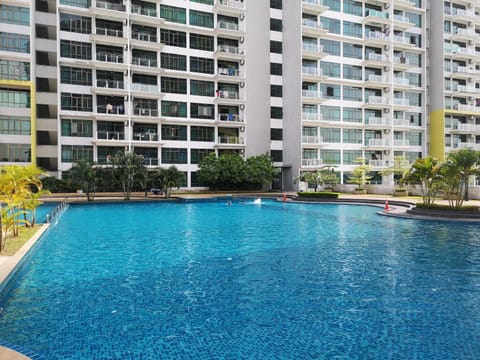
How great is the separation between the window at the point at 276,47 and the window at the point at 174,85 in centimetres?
1239

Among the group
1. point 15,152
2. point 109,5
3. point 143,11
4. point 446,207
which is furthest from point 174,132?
point 446,207

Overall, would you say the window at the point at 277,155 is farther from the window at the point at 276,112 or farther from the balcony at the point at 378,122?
the balcony at the point at 378,122

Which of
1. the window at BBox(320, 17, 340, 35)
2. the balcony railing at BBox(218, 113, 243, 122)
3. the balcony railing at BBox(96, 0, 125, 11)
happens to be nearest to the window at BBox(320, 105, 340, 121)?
the window at BBox(320, 17, 340, 35)

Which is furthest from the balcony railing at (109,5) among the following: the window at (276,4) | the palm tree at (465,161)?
the palm tree at (465,161)

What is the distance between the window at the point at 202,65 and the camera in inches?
1805

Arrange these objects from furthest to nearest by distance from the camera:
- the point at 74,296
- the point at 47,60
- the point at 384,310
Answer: the point at 47,60 → the point at 74,296 → the point at 384,310

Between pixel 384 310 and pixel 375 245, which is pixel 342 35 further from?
pixel 384 310

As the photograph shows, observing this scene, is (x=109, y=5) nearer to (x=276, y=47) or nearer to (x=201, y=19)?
(x=201, y=19)

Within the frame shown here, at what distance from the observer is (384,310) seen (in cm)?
725

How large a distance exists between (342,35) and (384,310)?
49.8 metres

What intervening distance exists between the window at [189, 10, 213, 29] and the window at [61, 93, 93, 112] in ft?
50.0

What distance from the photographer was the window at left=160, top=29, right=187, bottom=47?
147ft

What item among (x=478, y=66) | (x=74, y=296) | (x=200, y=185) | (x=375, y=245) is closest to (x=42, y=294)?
(x=74, y=296)

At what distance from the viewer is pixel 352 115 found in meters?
51.6
